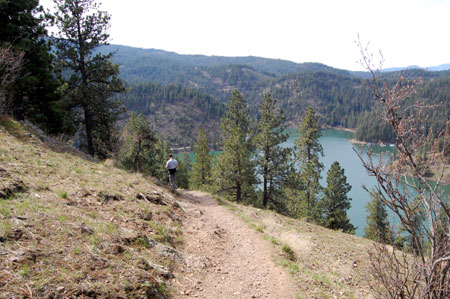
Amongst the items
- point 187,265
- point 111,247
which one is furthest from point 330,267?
point 111,247

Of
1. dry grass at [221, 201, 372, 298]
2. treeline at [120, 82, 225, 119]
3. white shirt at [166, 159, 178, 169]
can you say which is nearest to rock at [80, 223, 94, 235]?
dry grass at [221, 201, 372, 298]

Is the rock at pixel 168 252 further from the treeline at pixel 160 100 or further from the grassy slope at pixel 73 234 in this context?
the treeline at pixel 160 100

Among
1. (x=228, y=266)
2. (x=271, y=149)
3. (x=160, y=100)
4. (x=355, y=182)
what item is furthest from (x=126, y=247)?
(x=160, y=100)

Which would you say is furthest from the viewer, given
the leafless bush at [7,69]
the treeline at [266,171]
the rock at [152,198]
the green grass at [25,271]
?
the treeline at [266,171]

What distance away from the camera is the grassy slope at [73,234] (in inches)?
173

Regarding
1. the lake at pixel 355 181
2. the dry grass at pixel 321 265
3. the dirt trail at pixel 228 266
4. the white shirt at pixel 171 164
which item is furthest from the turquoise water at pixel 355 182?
the dirt trail at pixel 228 266

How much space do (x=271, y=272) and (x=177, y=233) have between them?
11.0 ft

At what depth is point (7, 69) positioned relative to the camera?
12.9 meters

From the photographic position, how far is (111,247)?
5.92m

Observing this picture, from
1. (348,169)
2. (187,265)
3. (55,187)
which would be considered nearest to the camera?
(187,265)

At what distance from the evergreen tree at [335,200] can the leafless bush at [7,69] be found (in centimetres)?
2831

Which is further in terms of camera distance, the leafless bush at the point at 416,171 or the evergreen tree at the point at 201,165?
the evergreen tree at the point at 201,165

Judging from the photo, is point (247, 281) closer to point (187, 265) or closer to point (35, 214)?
point (187, 265)

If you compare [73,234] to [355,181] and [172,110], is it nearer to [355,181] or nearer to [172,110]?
[355,181]
